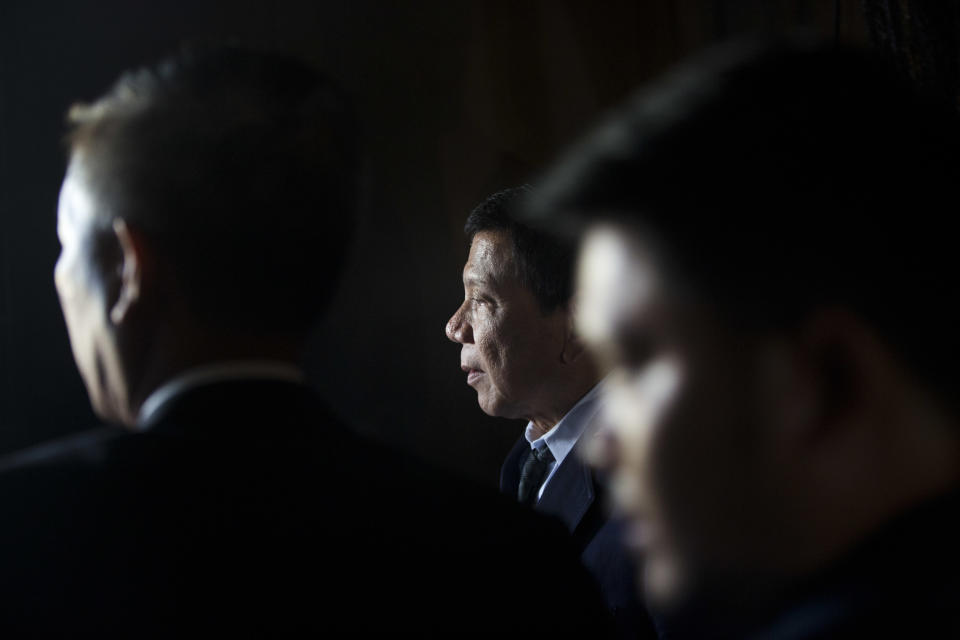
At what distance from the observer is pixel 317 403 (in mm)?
1036

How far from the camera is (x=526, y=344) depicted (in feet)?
7.29

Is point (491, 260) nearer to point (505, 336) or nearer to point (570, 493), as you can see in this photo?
point (505, 336)

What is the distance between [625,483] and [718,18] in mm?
2802

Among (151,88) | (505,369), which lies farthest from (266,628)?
(505,369)

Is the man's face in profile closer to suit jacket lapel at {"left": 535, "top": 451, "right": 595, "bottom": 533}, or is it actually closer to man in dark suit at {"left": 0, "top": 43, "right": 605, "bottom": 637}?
suit jacket lapel at {"left": 535, "top": 451, "right": 595, "bottom": 533}

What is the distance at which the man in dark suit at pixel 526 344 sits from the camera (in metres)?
2.18

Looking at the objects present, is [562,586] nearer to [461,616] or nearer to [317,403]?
[461,616]

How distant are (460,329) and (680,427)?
5.59 feet

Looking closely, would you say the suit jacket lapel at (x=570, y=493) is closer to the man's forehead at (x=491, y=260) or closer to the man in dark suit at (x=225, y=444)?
the man's forehead at (x=491, y=260)

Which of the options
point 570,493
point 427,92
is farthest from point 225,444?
point 427,92

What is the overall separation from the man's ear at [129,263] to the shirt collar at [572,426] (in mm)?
1216

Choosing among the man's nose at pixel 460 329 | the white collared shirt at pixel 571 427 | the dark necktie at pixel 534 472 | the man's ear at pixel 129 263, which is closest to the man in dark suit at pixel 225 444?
the man's ear at pixel 129 263

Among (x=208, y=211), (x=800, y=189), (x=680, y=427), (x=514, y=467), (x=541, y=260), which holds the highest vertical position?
(x=208, y=211)

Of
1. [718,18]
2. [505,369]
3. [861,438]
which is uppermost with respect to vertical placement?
[718,18]
